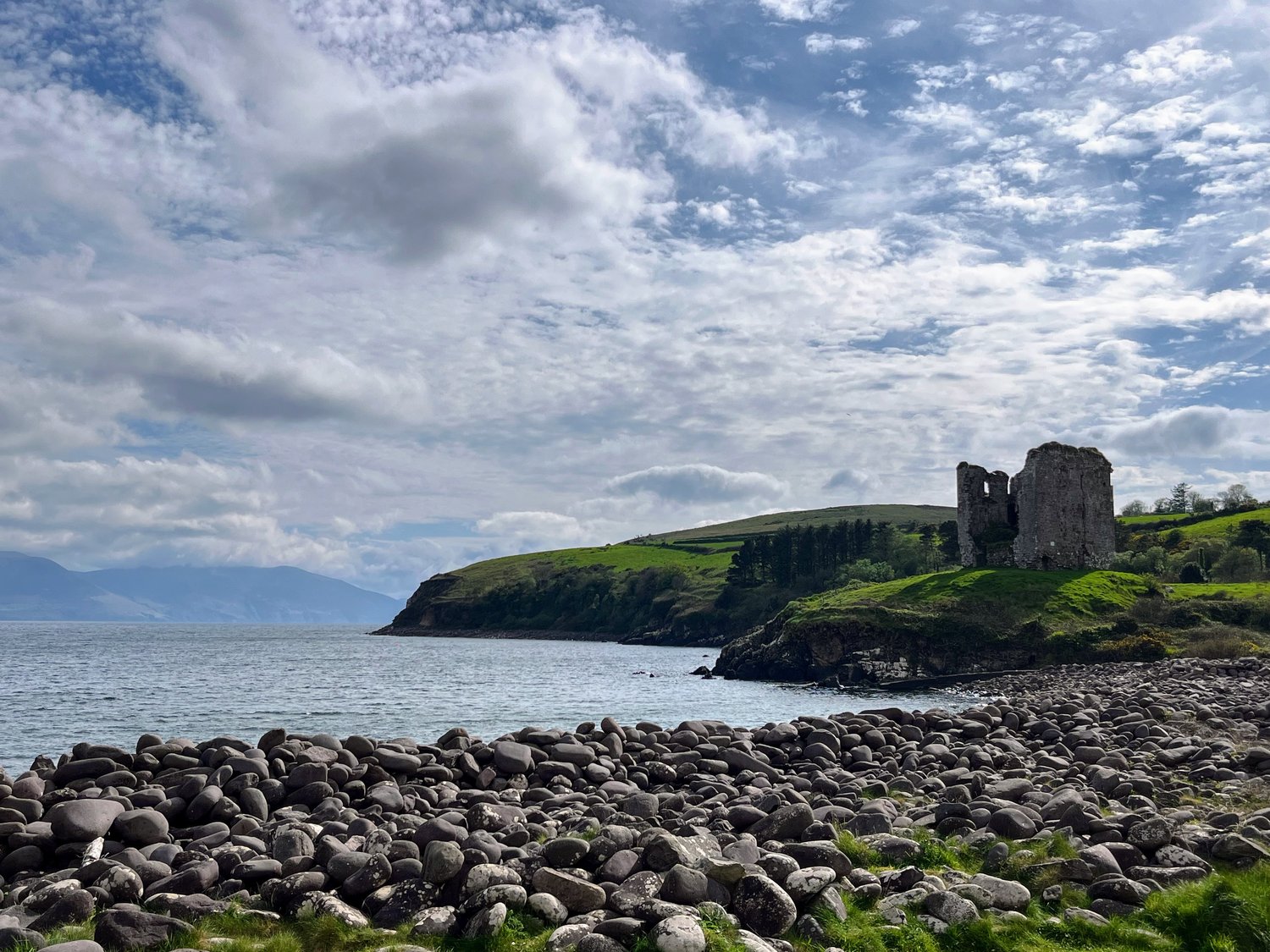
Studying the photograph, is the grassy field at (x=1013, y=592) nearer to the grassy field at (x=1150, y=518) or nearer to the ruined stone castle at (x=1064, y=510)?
the ruined stone castle at (x=1064, y=510)

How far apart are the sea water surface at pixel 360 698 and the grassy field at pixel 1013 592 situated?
1534cm

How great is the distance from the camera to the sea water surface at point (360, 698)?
1631 inches

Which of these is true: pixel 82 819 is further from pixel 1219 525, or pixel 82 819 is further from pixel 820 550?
pixel 820 550

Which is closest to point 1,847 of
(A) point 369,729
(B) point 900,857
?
(B) point 900,857

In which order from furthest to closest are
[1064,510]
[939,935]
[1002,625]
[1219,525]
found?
[1219,525]
[1064,510]
[1002,625]
[939,935]

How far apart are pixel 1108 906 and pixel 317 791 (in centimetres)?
1256

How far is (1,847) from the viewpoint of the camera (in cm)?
1401

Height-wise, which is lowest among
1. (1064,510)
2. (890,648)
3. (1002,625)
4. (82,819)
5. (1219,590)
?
(82,819)

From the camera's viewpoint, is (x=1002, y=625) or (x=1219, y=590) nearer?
(x=1219, y=590)

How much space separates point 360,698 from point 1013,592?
2184 inches

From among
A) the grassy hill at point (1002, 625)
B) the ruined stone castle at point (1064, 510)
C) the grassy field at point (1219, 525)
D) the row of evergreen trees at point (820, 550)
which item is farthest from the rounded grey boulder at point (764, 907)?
the row of evergreen trees at point (820, 550)

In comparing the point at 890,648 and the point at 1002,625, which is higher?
the point at 1002,625

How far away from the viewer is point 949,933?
9.76 metres

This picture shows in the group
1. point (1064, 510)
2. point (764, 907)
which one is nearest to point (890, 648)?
point (1064, 510)
